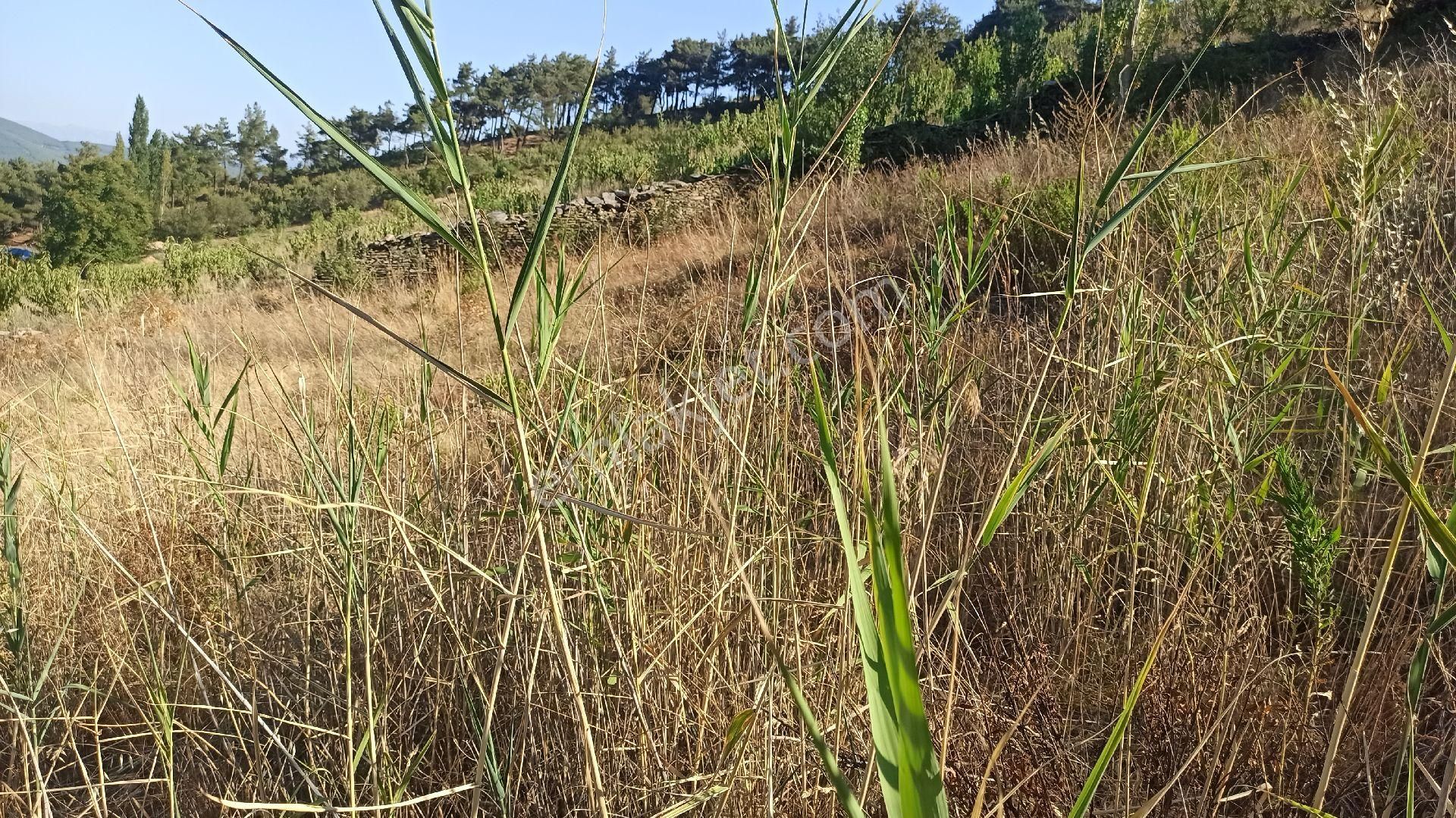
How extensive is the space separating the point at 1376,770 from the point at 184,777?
184cm

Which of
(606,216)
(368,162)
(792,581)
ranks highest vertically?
(606,216)

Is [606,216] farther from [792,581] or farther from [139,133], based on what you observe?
[139,133]

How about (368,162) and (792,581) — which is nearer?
(368,162)

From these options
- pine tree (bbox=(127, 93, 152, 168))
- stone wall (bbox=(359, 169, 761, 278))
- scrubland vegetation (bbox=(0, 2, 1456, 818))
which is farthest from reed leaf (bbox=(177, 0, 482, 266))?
pine tree (bbox=(127, 93, 152, 168))

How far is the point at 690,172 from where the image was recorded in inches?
543

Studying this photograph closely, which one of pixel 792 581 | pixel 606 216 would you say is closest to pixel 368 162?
pixel 792 581

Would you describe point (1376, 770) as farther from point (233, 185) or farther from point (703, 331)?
point (233, 185)

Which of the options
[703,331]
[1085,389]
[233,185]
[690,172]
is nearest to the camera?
[703,331]

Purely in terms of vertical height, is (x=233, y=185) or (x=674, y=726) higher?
(x=233, y=185)

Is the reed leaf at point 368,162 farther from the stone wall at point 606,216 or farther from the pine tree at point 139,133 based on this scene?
the pine tree at point 139,133

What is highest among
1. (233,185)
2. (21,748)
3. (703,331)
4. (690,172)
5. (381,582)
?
(233,185)

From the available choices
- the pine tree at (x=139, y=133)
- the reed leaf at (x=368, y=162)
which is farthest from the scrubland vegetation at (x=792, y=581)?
the pine tree at (x=139, y=133)

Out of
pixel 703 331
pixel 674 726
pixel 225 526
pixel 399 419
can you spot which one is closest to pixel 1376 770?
pixel 674 726

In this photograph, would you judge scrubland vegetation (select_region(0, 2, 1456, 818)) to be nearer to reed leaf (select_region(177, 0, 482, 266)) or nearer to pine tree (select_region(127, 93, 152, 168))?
reed leaf (select_region(177, 0, 482, 266))
